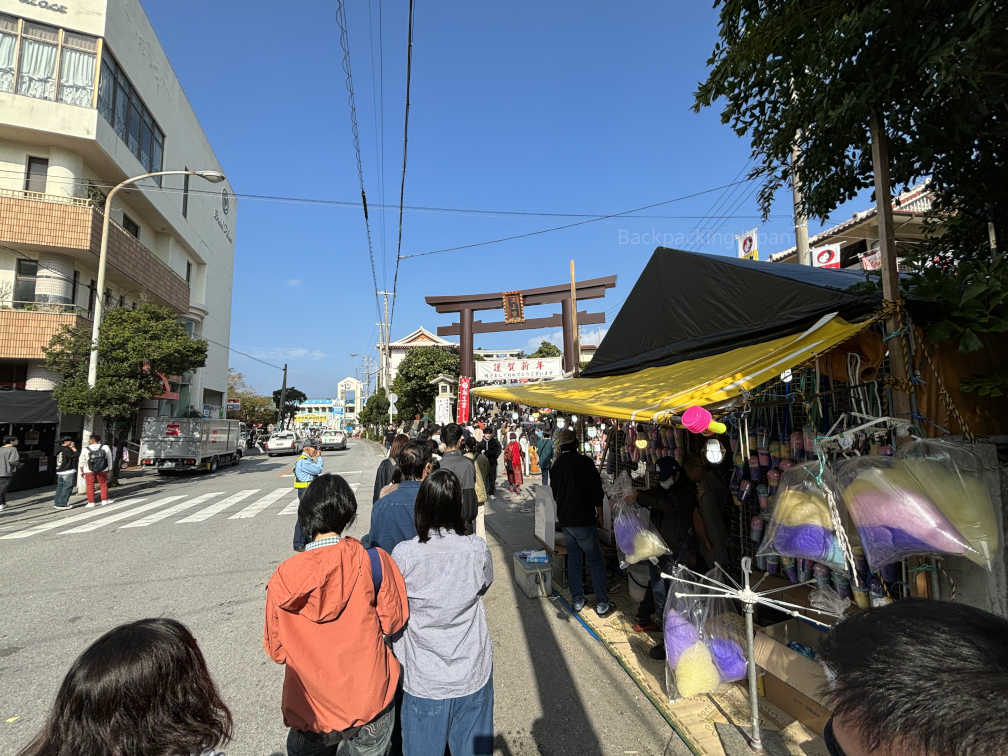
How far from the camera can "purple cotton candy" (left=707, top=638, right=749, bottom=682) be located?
3.29m

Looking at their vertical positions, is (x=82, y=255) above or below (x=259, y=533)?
above

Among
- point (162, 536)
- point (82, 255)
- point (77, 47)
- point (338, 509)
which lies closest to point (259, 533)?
point (162, 536)

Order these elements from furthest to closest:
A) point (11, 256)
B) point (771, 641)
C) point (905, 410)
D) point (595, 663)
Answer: point (11, 256) < point (595, 663) < point (771, 641) < point (905, 410)

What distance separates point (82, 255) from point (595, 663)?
20977 millimetres

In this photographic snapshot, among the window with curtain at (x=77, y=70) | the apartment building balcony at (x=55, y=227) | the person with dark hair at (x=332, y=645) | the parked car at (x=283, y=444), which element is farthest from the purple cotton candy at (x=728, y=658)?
the parked car at (x=283, y=444)

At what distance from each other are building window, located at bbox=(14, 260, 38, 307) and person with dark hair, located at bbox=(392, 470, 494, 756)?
20.7m

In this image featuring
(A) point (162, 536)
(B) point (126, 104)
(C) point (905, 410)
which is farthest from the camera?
(B) point (126, 104)

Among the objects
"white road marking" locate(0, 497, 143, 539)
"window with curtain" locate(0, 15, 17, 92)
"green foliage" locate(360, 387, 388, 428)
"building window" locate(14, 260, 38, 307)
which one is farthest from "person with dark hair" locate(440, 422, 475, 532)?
"green foliage" locate(360, 387, 388, 428)

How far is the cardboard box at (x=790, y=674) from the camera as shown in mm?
2914

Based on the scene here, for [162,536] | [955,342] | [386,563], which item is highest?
[955,342]

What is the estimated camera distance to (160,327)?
48.9 feet

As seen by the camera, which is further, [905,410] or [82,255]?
[82,255]

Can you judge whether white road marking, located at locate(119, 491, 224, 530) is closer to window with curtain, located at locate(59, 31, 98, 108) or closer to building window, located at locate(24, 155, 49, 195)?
building window, located at locate(24, 155, 49, 195)

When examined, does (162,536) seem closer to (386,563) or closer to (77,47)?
(386,563)
